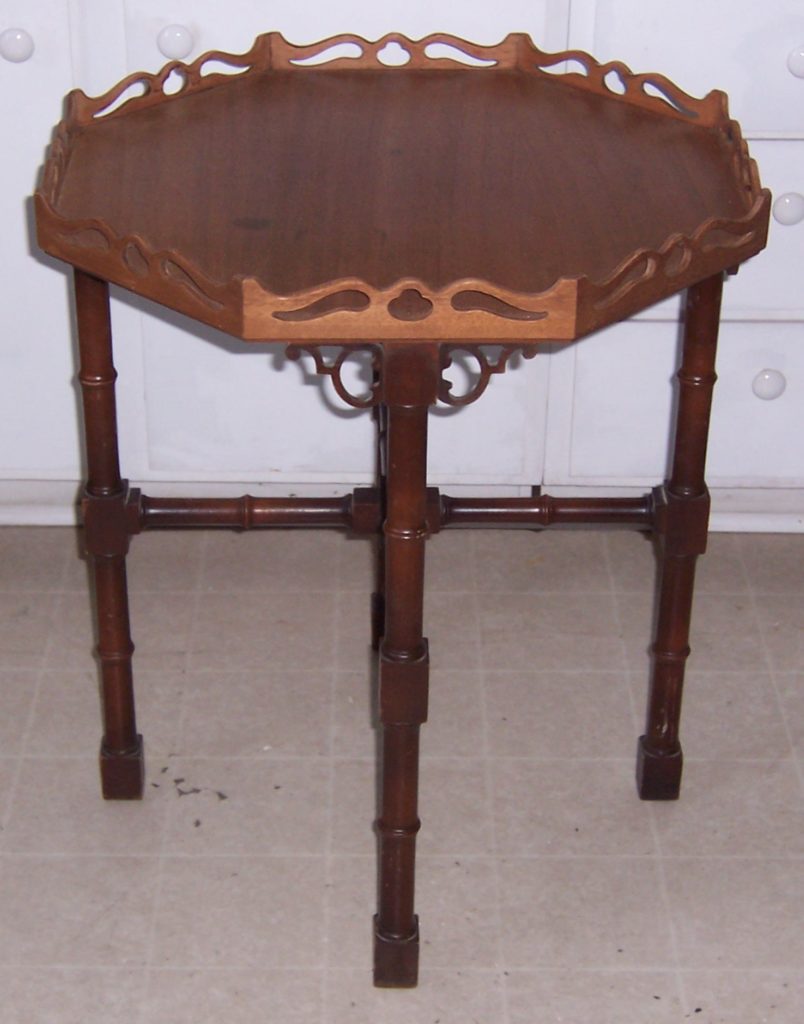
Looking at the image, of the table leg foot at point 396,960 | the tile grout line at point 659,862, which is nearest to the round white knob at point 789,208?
the tile grout line at point 659,862

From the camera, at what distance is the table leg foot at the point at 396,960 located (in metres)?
1.78

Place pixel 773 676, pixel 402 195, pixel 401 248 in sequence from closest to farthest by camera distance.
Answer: pixel 401 248 → pixel 402 195 → pixel 773 676

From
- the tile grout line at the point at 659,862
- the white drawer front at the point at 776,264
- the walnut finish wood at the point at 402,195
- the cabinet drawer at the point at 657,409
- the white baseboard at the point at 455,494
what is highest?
the walnut finish wood at the point at 402,195

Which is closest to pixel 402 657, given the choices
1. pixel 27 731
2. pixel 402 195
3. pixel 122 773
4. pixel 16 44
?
pixel 402 195

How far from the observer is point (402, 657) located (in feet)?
5.33

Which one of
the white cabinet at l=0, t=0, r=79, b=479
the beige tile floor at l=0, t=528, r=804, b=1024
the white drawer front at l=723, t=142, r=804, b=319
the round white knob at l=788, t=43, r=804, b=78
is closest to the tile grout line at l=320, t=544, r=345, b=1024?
the beige tile floor at l=0, t=528, r=804, b=1024

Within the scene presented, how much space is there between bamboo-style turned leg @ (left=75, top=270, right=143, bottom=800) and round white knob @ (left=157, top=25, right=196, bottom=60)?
0.53 metres

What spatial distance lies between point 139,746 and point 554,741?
53cm

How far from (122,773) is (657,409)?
0.95 m

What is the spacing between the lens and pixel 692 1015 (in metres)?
1.77

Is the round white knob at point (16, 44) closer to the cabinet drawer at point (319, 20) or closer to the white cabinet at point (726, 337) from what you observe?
the cabinet drawer at point (319, 20)

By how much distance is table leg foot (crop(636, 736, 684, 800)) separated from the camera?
2.03 metres

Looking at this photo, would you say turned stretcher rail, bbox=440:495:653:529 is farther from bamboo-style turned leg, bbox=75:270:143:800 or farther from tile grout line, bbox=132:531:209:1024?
tile grout line, bbox=132:531:209:1024

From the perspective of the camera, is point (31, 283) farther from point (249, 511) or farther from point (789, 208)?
point (789, 208)
